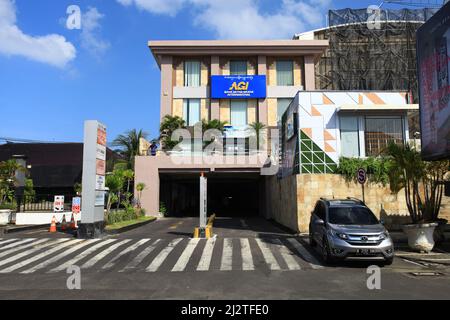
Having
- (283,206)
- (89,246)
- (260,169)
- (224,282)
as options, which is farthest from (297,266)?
(260,169)

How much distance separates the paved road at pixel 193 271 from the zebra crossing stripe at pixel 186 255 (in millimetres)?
27

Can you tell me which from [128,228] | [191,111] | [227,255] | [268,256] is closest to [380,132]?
[268,256]

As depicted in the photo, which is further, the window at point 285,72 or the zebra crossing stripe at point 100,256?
the window at point 285,72

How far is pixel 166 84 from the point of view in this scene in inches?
1654

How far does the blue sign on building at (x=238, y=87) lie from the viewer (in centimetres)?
4178

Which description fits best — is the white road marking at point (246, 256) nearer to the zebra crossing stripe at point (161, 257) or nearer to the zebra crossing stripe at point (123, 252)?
the zebra crossing stripe at point (161, 257)

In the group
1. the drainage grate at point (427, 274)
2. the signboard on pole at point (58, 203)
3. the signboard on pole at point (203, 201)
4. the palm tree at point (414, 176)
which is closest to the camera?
the drainage grate at point (427, 274)

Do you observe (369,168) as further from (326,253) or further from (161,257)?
(161,257)

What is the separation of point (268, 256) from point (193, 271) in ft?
10.2

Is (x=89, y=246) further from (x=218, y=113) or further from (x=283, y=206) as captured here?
(x=218, y=113)

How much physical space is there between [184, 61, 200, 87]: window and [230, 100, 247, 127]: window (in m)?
4.26

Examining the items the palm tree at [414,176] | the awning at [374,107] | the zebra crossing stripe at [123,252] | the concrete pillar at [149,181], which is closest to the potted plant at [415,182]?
the palm tree at [414,176]

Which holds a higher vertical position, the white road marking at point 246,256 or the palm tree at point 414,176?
the palm tree at point 414,176

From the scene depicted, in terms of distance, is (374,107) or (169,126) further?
(169,126)
